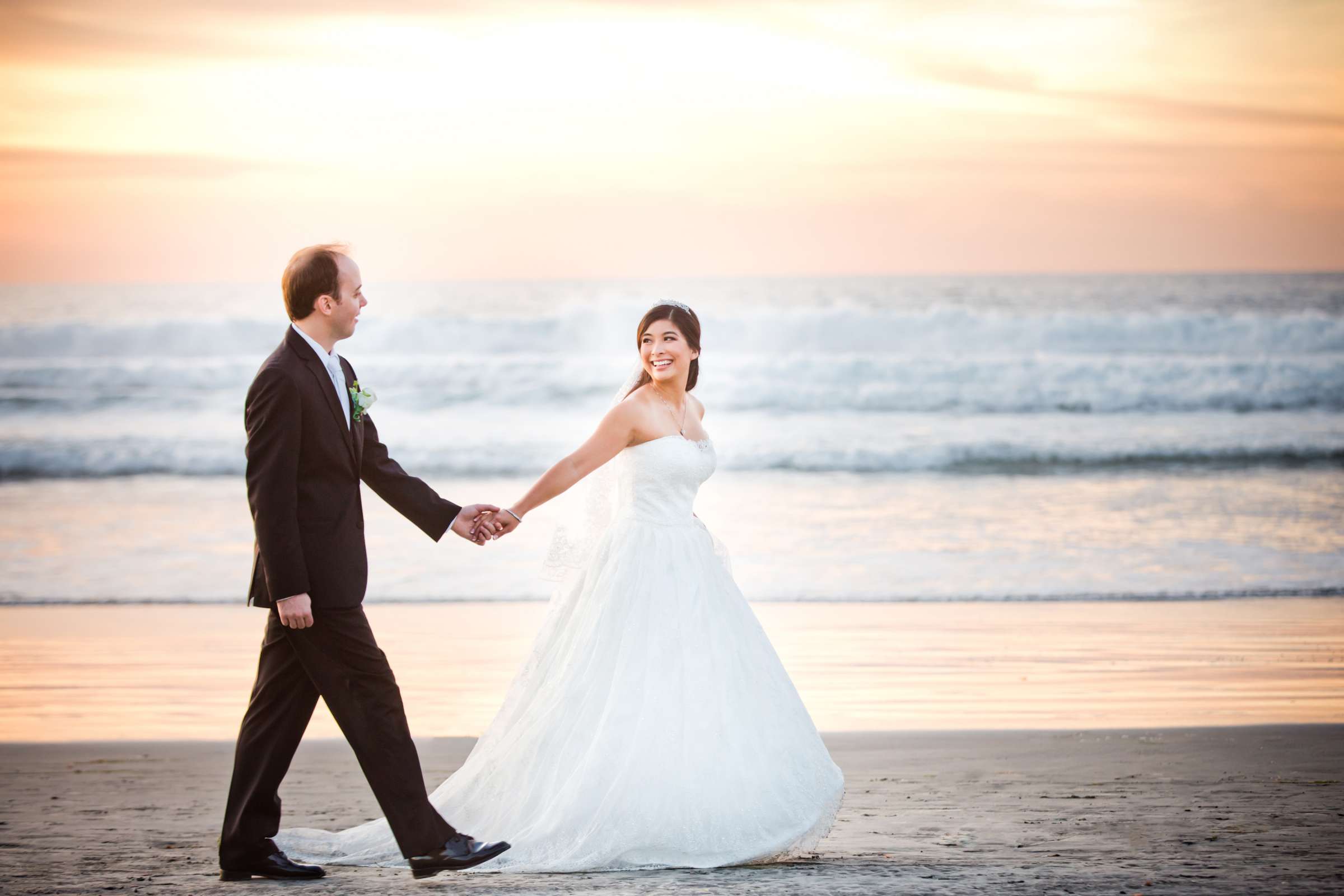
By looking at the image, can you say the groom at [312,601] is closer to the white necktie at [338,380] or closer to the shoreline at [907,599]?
the white necktie at [338,380]

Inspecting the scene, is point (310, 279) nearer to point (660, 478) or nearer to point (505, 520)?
point (505, 520)

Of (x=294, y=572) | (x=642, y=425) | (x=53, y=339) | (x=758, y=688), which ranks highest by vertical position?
(x=53, y=339)

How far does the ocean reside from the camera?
9625 millimetres

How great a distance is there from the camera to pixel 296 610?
134 inches

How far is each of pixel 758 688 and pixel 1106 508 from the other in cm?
937

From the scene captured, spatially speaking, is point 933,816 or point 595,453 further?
point 933,816

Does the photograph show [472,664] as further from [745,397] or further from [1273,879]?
[745,397]

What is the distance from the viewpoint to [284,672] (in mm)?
3617

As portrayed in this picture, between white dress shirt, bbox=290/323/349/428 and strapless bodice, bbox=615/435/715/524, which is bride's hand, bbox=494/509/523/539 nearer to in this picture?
strapless bodice, bbox=615/435/715/524

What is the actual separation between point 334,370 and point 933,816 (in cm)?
246

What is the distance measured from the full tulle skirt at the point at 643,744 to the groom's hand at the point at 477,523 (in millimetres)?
335

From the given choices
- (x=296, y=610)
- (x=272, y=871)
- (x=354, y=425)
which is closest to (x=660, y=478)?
(x=354, y=425)

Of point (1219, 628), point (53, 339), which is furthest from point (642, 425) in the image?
point (53, 339)

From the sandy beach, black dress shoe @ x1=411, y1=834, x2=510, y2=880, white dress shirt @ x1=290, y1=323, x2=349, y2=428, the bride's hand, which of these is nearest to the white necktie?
white dress shirt @ x1=290, y1=323, x2=349, y2=428
